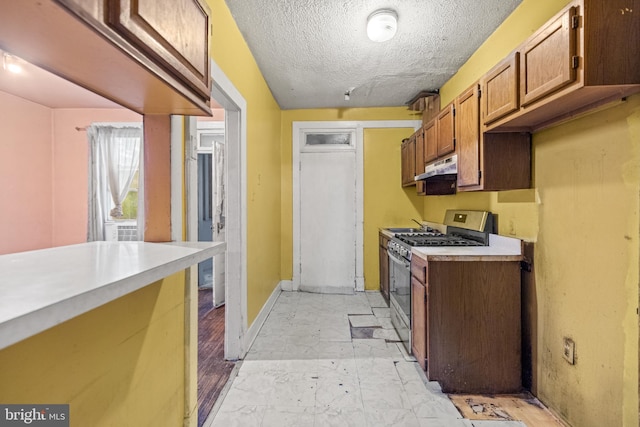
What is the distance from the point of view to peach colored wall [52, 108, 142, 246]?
390 centimetres

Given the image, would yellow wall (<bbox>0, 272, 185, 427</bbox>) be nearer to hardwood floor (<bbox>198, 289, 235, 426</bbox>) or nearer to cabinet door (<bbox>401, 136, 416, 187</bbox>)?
hardwood floor (<bbox>198, 289, 235, 426</bbox>)

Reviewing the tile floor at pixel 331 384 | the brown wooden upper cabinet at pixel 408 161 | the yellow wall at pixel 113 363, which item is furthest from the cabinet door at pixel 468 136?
the yellow wall at pixel 113 363

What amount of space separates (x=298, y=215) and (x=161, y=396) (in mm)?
3271

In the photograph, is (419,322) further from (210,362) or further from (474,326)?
(210,362)

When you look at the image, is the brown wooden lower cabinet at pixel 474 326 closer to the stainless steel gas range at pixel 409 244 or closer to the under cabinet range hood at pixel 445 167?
the stainless steel gas range at pixel 409 244

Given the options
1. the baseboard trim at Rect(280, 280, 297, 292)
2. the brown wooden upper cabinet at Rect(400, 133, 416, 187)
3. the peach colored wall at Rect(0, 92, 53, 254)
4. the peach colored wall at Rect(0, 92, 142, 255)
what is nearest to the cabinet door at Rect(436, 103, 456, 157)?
the brown wooden upper cabinet at Rect(400, 133, 416, 187)

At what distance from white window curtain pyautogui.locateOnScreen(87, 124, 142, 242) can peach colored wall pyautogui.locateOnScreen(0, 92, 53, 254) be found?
518 millimetres

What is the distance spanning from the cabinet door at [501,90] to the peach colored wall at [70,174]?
455cm

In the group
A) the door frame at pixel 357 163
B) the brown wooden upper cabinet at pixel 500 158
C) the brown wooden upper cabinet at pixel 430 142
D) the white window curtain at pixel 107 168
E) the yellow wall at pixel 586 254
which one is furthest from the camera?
the door frame at pixel 357 163

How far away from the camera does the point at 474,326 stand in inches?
80.0

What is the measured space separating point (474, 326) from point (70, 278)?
220cm

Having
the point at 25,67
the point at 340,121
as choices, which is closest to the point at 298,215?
the point at 340,121

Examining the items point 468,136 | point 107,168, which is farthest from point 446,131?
point 107,168

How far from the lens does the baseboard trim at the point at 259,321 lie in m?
2.60
